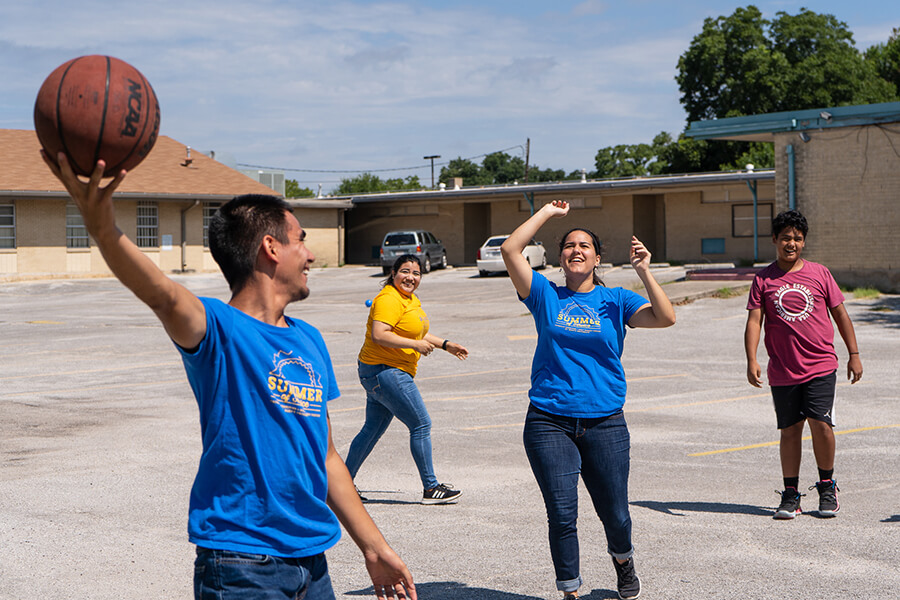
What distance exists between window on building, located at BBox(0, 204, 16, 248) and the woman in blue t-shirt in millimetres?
37372

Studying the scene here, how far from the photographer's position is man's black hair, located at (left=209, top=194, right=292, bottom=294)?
2.93 meters

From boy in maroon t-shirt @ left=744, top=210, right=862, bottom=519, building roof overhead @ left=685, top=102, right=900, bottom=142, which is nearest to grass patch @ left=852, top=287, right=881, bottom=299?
building roof overhead @ left=685, top=102, right=900, bottom=142

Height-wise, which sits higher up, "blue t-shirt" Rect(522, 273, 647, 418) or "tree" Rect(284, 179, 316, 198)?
"tree" Rect(284, 179, 316, 198)

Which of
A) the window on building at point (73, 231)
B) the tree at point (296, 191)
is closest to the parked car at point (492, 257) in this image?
the window on building at point (73, 231)

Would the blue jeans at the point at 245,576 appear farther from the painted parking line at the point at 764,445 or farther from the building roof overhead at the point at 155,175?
the building roof overhead at the point at 155,175

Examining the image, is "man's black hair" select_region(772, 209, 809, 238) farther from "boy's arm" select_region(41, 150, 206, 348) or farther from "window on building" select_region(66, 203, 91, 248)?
"window on building" select_region(66, 203, 91, 248)

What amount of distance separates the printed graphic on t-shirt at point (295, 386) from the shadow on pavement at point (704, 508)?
4550 mm

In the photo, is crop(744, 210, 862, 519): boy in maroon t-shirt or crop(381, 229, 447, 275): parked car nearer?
crop(744, 210, 862, 519): boy in maroon t-shirt

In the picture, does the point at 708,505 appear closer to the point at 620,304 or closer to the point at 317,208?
the point at 620,304

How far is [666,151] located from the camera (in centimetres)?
6072

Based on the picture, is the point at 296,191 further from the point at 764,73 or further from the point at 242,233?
the point at 242,233

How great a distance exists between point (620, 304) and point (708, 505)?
2639mm

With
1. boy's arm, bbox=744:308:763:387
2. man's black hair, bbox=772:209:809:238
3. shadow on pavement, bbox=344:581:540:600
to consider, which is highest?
man's black hair, bbox=772:209:809:238

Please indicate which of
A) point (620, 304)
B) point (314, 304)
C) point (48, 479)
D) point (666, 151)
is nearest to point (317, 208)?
point (314, 304)
